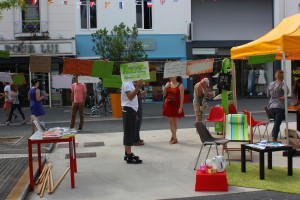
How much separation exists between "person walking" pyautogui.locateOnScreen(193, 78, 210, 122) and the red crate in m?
4.60

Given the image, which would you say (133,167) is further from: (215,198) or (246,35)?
(246,35)

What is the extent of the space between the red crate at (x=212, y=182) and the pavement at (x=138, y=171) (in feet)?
0.34

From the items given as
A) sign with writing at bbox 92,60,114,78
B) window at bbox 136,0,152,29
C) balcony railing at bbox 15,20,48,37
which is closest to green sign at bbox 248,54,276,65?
sign with writing at bbox 92,60,114,78

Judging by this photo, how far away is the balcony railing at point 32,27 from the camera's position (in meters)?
19.6

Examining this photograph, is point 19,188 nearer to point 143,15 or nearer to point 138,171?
point 138,171

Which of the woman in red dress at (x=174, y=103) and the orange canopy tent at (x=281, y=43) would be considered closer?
the orange canopy tent at (x=281, y=43)

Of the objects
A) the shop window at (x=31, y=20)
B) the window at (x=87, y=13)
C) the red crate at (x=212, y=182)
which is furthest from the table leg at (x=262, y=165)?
the shop window at (x=31, y=20)

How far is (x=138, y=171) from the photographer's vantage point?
6672 mm

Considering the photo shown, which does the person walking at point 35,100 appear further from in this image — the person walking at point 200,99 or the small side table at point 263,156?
the small side table at point 263,156

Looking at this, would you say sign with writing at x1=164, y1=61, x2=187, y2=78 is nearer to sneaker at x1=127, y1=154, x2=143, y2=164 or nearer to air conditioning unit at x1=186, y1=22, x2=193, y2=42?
sneaker at x1=127, y1=154, x2=143, y2=164

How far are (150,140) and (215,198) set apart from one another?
462cm

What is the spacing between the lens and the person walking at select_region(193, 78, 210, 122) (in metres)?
9.99

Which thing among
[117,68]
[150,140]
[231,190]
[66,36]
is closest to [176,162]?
[231,190]

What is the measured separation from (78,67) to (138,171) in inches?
109
